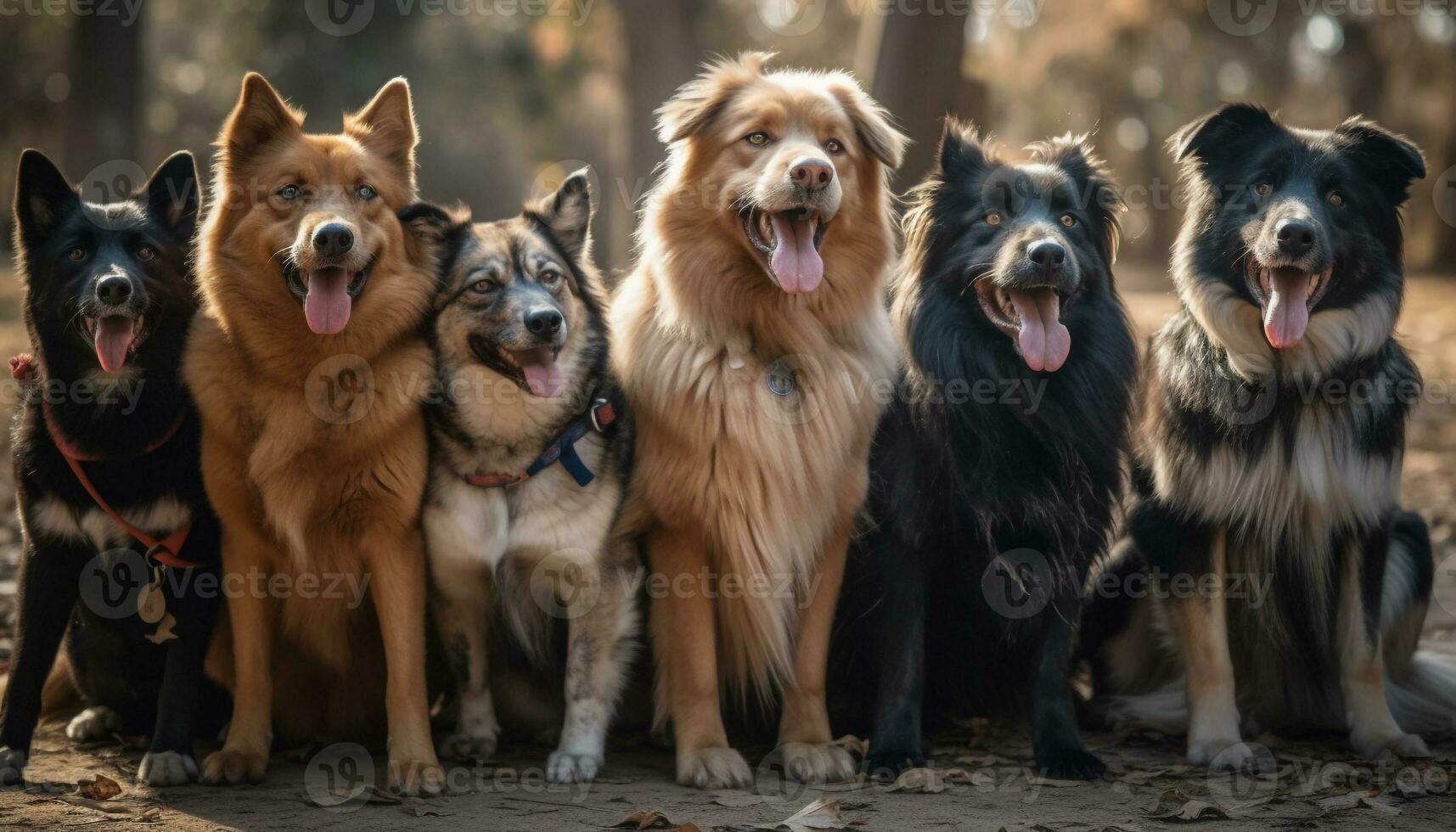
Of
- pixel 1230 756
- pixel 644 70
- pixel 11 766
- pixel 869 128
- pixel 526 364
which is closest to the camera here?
pixel 11 766

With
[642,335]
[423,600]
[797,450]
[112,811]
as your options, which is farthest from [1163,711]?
[112,811]

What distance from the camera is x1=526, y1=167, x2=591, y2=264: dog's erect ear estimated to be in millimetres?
4543

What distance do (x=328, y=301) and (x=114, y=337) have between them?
2.47ft

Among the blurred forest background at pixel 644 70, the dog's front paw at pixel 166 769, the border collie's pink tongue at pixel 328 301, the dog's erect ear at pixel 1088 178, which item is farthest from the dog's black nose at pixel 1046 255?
the dog's front paw at pixel 166 769

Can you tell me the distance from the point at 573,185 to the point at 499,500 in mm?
1205

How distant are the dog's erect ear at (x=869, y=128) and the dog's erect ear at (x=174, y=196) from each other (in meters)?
2.36

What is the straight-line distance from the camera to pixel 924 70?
332 inches

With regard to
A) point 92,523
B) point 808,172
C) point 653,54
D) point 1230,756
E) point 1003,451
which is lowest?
point 1230,756

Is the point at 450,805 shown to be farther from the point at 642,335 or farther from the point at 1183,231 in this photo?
the point at 1183,231

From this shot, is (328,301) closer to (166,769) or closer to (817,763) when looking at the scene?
(166,769)

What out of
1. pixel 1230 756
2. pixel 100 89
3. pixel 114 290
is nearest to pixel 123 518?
pixel 114 290

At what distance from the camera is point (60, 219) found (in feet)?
13.8

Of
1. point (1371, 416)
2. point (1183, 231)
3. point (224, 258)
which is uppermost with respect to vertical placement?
point (1183, 231)

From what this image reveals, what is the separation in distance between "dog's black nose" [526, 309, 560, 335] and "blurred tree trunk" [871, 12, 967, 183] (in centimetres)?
487
